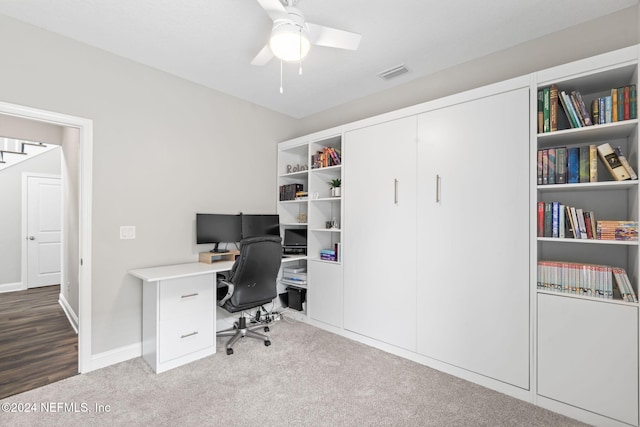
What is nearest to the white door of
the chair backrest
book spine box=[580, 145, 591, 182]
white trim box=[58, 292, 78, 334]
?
white trim box=[58, 292, 78, 334]

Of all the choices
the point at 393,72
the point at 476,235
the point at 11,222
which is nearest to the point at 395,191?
the point at 476,235

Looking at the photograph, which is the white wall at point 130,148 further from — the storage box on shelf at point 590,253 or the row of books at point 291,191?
the storage box on shelf at point 590,253

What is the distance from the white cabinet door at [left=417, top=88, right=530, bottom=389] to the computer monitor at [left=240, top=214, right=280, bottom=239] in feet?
5.92

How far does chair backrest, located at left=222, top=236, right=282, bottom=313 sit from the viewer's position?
8.59 feet

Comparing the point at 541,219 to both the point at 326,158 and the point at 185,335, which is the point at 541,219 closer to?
the point at 326,158

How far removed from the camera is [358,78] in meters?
3.06

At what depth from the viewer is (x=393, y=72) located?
9.59 ft

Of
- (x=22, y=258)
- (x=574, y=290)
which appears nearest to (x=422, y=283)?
(x=574, y=290)

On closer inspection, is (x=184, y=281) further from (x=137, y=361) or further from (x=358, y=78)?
(x=358, y=78)

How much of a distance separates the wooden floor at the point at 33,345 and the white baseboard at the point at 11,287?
0.60 meters

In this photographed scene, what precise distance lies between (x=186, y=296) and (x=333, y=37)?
233cm

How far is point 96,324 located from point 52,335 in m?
1.19

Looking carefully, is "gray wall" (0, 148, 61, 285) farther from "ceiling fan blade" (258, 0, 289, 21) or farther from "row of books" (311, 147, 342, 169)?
"ceiling fan blade" (258, 0, 289, 21)

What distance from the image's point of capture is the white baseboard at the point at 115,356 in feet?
8.24
